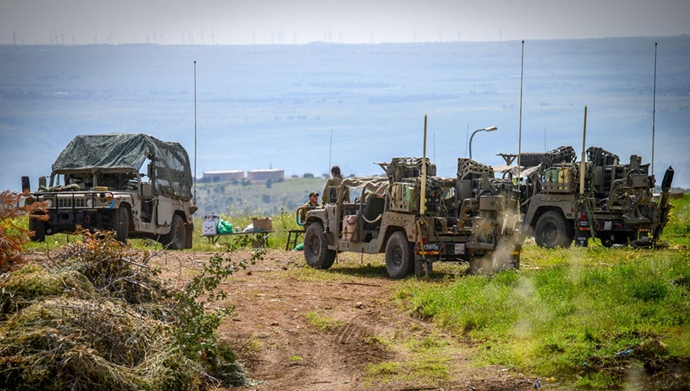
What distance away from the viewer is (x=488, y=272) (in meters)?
17.2

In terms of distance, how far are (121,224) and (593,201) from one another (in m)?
10.2

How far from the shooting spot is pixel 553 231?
23312 millimetres

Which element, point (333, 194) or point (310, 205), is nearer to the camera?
point (333, 194)

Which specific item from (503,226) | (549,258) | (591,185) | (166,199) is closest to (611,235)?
(591,185)

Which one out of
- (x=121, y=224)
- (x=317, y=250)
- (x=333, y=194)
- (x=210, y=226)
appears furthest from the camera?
(x=210, y=226)

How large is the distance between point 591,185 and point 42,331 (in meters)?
15.7

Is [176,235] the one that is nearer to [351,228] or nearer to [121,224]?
[121,224]

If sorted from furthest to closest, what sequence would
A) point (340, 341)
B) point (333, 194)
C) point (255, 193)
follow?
point (255, 193) → point (333, 194) → point (340, 341)

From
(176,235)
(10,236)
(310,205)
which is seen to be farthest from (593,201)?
(10,236)

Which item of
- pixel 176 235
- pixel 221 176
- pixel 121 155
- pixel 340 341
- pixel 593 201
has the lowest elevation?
pixel 340 341

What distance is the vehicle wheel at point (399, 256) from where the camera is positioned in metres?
17.5

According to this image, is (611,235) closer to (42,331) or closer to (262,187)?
(42,331)

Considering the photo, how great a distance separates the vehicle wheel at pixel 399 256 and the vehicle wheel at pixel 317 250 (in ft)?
6.35

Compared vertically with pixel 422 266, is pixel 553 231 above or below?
above
